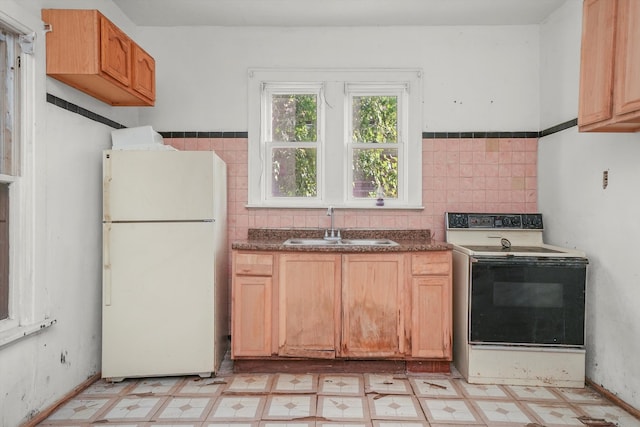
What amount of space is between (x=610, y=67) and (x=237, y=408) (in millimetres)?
2809

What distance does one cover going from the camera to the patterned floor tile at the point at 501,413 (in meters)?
2.36

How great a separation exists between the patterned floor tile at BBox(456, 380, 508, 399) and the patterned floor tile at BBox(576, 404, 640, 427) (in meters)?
0.44

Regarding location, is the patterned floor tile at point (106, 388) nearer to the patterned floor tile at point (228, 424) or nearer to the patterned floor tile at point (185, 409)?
the patterned floor tile at point (185, 409)

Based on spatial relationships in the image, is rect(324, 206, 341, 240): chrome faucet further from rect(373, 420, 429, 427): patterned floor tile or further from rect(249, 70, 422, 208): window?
rect(373, 420, 429, 427): patterned floor tile

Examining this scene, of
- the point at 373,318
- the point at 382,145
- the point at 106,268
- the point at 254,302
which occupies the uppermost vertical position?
the point at 382,145

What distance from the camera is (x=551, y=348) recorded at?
2.78m

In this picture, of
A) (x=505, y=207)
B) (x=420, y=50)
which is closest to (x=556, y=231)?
(x=505, y=207)

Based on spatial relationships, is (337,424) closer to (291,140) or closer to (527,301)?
(527,301)

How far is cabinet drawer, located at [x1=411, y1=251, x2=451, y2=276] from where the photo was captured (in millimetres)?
2961

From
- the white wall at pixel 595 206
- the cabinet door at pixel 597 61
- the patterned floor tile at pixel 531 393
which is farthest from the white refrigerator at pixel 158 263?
the white wall at pixel 595 206

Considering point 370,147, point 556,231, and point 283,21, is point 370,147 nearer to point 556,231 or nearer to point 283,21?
point 283,21

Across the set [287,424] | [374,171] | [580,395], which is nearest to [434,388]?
[580,395]

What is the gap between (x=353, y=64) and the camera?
3.54m

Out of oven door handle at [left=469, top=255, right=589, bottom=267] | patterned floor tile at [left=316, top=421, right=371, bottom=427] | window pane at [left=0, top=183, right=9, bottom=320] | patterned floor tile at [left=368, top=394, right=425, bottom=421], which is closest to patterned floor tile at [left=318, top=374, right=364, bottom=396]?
patterned floor tile at [left=368, top=394, right=425, bottom=421]
